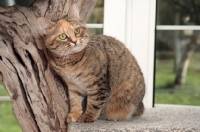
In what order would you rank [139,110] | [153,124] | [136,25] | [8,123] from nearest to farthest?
[153,124], [139,110], [136,25], [8,123]

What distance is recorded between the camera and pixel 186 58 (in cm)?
201

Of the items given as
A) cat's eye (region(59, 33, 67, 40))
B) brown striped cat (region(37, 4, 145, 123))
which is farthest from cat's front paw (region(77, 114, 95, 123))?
cat's eye (region(59, 33, 67, 40))

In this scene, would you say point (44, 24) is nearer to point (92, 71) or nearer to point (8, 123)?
point (92, 71)

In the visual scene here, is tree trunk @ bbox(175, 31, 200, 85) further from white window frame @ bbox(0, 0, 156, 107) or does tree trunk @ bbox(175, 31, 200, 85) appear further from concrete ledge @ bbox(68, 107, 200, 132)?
concrete ledge @ bbox(68, 107, 200, 132)

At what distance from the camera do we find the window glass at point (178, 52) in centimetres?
199

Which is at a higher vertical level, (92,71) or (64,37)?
(64,37)

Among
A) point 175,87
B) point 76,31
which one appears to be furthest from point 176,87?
point 76,31

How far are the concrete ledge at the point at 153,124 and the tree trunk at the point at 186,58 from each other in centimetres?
26

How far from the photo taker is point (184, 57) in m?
2.01

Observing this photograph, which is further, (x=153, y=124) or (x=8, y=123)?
(x=8, y=123)

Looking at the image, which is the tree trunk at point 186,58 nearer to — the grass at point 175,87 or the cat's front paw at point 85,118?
the grass at point 175,87

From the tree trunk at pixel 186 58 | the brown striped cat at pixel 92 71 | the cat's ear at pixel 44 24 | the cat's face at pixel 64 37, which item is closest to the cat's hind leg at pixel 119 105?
the brown striped cat at pixel 92 71

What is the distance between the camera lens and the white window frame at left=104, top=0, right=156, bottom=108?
196 centimetres

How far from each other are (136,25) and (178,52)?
27 centimetres
